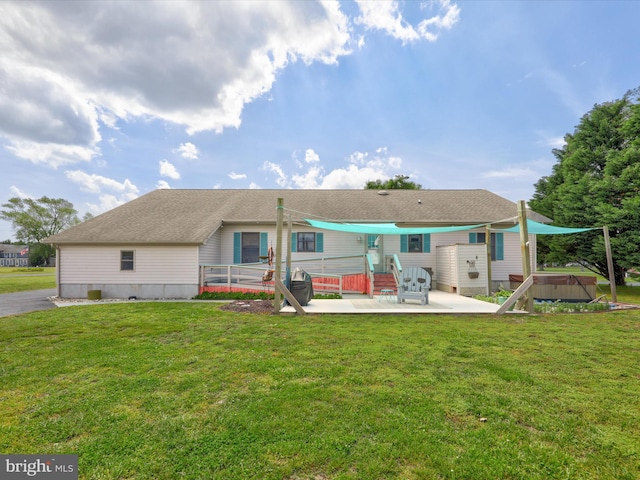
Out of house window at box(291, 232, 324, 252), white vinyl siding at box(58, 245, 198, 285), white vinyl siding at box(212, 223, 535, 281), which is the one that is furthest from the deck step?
white vinyl siding at box(58, 245, 198, 285)

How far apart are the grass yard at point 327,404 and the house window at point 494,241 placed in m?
8.28

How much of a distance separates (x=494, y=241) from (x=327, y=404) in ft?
45.1

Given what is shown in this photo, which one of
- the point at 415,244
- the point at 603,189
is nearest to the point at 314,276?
the point at 415,244

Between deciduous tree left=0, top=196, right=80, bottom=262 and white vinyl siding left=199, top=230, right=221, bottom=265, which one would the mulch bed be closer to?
white vinyl siding left=199, top=230, right=221, bottom=265

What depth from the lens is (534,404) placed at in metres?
3.02

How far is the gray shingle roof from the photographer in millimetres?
12094

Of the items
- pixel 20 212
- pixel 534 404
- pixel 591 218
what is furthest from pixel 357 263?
pixel 20 212

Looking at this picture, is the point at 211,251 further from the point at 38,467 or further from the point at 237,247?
the point at 38,467

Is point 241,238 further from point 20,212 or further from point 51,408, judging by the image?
point 20,212

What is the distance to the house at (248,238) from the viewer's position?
38.7ft

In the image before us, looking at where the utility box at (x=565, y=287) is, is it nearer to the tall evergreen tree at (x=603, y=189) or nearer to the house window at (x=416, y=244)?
the house window at (x=416, y=244)

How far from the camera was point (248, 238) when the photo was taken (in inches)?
555

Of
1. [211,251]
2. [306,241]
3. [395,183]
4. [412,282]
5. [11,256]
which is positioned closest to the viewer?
[412,282]

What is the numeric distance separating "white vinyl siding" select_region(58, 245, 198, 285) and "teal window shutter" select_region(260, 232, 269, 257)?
3.13m
